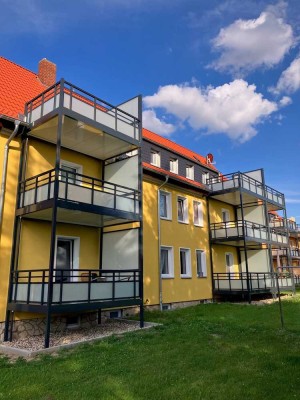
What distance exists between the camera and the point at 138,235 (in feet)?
41.3

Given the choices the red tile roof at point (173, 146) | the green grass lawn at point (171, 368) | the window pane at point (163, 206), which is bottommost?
the green grass lawn at point (171, 368)

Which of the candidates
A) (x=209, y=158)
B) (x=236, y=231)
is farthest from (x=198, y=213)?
(x=209, y=158)

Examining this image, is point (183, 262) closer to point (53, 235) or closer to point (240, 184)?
point (240, 184)

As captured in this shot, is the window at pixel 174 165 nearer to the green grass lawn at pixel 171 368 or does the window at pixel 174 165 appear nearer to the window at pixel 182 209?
the window at pixel 182 209

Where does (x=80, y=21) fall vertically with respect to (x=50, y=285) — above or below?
above

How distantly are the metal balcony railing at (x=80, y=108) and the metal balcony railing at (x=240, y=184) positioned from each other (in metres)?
9.61

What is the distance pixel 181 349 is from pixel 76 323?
17.4ft

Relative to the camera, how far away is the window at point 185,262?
18.3 meters

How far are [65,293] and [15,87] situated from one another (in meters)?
8.60

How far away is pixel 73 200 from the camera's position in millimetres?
10469

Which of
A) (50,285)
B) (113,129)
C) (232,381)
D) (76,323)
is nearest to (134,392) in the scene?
(232,381)

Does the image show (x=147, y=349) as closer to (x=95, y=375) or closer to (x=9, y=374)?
(x=95, y=375)

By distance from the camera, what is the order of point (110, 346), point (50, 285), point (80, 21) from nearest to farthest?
point (110, 346) → point (50, 285) → point (80, 21)

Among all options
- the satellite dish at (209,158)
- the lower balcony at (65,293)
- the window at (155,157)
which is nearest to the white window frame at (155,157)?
the window at (155,157)
